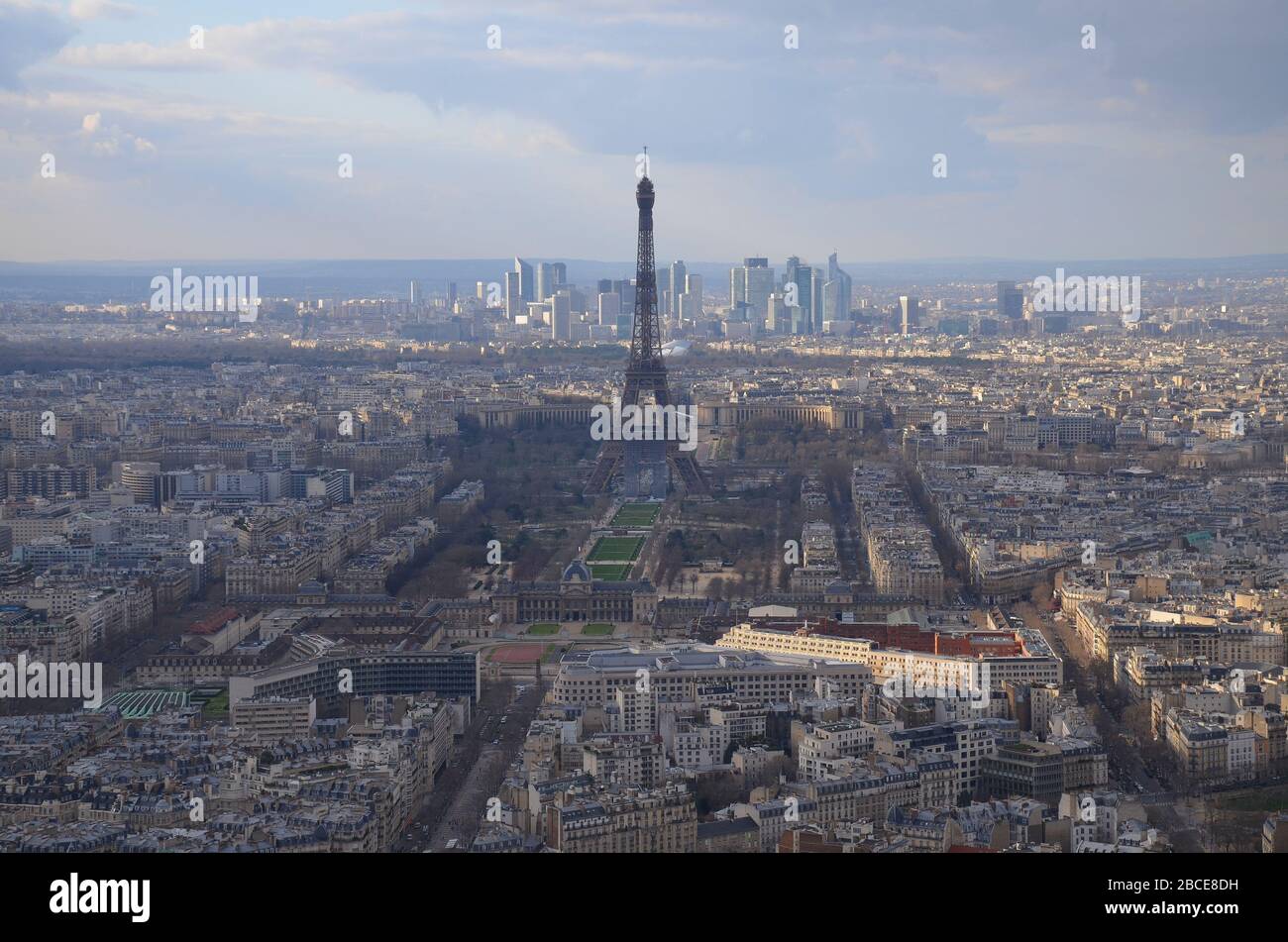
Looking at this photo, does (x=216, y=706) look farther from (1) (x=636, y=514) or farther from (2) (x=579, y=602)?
(1) (x=636, y=514)

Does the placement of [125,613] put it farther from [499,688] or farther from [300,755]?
[300,755]

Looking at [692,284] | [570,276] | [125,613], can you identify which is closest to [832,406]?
[125,613]

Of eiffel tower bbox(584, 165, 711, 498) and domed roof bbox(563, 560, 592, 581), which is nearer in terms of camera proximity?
domed roof bbox(563, 560, 592, 581)

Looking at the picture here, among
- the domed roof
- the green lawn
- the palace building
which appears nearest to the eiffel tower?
the domed roof

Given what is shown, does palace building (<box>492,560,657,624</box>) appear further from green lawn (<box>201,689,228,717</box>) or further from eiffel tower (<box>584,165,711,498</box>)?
eiffel tower (<box>584,165,711,498</box>)

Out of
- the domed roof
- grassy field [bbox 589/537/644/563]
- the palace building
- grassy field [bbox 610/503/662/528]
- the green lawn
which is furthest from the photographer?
grassy field [bbox 610/503/662/528]

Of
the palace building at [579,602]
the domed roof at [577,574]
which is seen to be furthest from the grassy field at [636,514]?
the palace building at [579,602]
